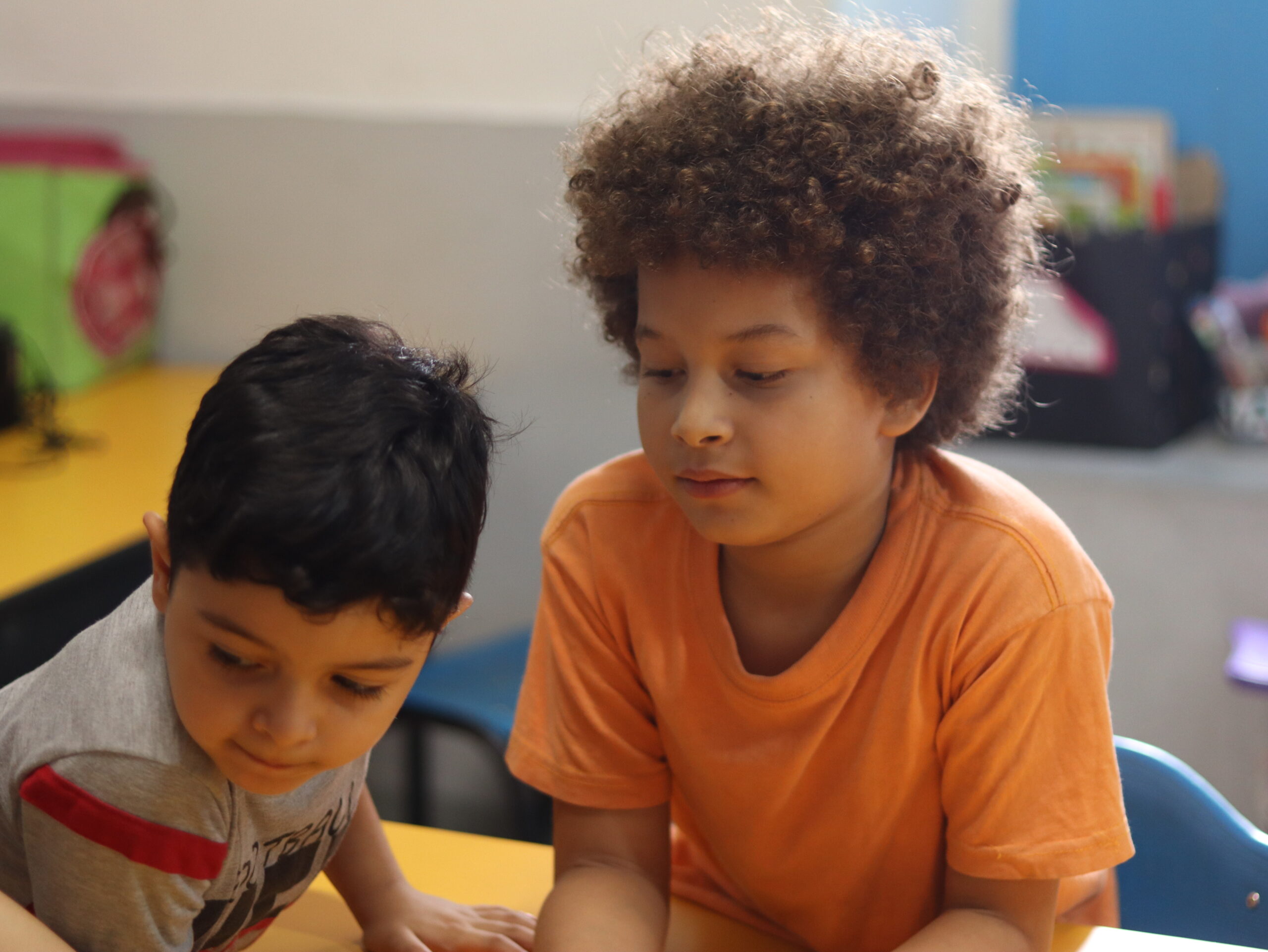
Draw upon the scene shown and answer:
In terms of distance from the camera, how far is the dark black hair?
0.66m

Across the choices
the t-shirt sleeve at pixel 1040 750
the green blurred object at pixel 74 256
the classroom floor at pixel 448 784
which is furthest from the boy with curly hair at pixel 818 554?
the green blurred object at pixel 74 256

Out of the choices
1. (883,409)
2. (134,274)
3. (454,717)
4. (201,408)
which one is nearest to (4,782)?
(201,408)

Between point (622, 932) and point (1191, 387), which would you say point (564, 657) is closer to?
point (622, 932)

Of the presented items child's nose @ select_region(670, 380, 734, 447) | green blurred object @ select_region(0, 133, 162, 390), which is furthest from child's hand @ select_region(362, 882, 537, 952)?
green blurred object @ select_region(0, 133, 162, 390)

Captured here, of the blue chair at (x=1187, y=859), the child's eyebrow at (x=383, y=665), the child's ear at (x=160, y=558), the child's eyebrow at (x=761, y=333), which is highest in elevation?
the child's eyebrow at (x=761, y=333)

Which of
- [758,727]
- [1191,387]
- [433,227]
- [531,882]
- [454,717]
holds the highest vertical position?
[433,227]

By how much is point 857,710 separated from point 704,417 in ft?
0.81

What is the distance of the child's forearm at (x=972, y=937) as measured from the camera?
0.82m

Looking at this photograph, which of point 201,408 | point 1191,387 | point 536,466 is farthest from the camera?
point 536,466

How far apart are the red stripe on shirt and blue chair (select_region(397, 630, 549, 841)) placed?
3.11 ft

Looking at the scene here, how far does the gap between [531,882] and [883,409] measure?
43cm

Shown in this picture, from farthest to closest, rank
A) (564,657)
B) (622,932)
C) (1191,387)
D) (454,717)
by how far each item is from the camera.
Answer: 1. (1191,387)
2. (454,717)
3. (564,657)
4. (622,932)

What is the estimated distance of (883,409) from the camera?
2.96 feet

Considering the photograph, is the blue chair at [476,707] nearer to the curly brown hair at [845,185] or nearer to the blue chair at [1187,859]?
the blue chair at [1187,859]
